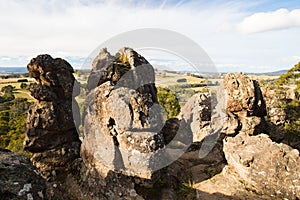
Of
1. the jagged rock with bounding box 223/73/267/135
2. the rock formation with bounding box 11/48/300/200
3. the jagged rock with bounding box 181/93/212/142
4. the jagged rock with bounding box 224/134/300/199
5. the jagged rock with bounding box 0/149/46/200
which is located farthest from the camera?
the jagged rock with bounding box 181/93/212/142

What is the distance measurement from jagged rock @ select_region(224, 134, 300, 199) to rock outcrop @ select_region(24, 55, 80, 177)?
9.52 metres

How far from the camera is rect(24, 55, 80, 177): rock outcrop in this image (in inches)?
541

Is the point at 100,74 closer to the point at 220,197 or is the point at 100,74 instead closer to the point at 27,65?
the point at 27,65

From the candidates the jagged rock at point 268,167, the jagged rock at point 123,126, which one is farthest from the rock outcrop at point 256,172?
the jagged rock at point 123,126

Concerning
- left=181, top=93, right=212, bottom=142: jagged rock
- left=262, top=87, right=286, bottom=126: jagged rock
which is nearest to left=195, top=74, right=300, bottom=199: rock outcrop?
left=181, top=93, right=212, bottom=142: jagged rock

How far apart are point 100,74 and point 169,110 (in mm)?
21814

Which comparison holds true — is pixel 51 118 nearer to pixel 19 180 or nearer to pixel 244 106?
pixel 19 180

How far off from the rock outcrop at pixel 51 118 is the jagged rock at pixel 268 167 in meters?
9.52

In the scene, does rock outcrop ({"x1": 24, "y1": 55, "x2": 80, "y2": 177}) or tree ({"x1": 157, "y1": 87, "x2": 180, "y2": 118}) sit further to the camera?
tree ({"x1": 157, "y1": 87, "x2": 180, "y2": 118})

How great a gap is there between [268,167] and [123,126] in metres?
7.66

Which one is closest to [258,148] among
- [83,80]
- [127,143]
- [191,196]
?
[191,196]

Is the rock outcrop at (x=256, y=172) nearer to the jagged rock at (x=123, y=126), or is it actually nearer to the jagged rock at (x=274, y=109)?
the jagged rock at (x=123, y=126)

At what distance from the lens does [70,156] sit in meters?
14.0

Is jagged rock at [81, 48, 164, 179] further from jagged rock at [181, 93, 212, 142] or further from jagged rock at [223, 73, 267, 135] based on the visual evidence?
jagged rock at [181, 93, 212, 142]
